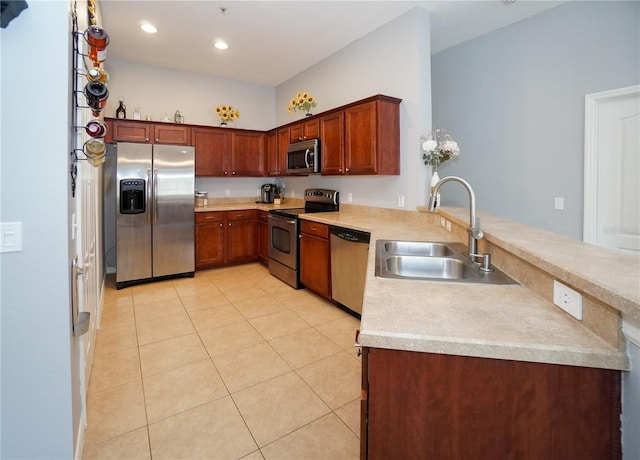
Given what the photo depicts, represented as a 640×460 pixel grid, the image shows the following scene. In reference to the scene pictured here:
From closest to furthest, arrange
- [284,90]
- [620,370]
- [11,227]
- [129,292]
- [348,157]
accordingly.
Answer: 1. [620,370]
2. [11,227]
3. [348,157]
4. [129,292]
5. [284,90]

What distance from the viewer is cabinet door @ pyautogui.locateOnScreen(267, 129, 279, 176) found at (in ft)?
16.4

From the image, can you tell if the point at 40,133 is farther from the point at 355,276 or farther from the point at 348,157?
the point at 348,157

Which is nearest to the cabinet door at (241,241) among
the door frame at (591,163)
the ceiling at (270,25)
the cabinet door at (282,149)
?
the cabinet door at (282,149)

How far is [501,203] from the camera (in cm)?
357

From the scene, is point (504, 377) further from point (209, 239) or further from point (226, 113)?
point (226, 113)

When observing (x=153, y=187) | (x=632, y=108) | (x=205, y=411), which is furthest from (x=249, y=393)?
(x=632, y=108)

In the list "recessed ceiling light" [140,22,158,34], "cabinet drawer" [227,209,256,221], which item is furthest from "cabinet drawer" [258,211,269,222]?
"recessed ceiling light" [140,22,158,34]

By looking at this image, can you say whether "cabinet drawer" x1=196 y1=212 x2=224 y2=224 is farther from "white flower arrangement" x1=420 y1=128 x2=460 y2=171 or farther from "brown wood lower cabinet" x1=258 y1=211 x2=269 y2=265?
"white flower arrangement" x1=420 y1=128 x2=460 y2=171

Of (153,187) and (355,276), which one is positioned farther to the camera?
(153,187)

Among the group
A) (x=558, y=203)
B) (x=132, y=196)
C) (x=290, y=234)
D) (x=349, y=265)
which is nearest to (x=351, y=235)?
(x=349, y=265)

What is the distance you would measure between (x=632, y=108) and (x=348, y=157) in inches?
95.8

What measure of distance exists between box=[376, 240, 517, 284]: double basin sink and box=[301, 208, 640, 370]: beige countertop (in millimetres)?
108

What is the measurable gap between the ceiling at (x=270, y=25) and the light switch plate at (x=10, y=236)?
2846 mm

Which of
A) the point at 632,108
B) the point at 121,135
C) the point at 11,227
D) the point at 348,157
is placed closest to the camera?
the point at 11,227
